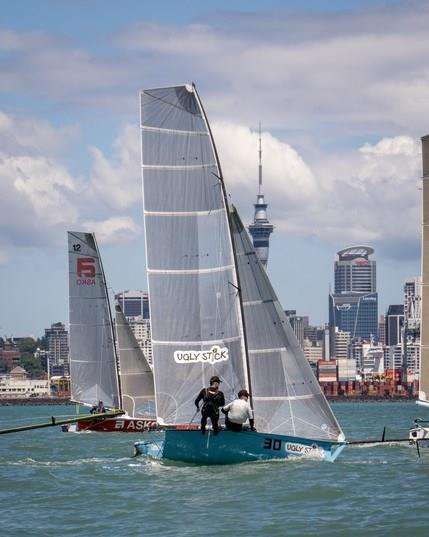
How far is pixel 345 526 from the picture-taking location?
2392cm

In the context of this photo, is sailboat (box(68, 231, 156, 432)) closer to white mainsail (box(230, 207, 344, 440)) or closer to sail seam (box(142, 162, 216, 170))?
white mainsail (box(230, 207, 344, 440))

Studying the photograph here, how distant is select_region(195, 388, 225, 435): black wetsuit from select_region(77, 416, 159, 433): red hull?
66.6 feet

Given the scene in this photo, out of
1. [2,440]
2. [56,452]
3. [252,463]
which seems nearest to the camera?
[252,463]

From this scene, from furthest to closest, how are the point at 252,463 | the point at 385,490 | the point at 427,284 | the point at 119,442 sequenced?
the point at 119,442 → the point at 427,284 → the point at 252,463 → the point at 385,490

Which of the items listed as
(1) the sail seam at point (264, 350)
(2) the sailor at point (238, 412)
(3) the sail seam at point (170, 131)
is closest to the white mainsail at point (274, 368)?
(1) the sail seam at point (264, 350)

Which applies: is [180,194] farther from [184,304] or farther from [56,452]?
[56,452]

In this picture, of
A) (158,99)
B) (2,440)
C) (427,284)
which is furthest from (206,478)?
(2,440)

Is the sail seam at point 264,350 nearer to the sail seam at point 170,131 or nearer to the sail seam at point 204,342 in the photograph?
the sail seam at point 204,342

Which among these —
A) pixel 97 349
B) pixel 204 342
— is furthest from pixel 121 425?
pixel 204 342

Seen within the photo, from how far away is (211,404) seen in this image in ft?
98.5

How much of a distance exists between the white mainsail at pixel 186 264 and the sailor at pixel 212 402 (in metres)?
1.00

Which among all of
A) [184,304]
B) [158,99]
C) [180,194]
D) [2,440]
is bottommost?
[2,440]

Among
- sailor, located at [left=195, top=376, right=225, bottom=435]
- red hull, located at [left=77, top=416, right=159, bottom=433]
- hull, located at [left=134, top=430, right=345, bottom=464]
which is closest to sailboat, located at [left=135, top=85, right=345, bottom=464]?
hull, located at [left=134, top=430, right=345, bottom=464]

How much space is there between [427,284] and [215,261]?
27.4ft
